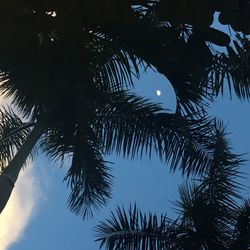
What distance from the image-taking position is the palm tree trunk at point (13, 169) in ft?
22.9

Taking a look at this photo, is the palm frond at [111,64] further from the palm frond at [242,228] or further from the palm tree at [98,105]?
the palm frond at [242,228]

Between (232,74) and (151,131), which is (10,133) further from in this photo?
(232,74)

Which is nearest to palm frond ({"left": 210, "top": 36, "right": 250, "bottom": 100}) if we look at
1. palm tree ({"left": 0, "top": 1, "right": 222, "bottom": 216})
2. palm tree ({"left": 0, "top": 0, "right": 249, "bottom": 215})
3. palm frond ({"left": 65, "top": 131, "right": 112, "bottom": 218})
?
palm tree ({"left": 0, "top": 0, "right": 249, "bottom": 215})

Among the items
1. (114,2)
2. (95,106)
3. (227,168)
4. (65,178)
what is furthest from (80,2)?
(65,178)

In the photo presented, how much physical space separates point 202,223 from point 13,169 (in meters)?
2.87

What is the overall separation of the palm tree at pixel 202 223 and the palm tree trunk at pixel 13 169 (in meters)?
1.57

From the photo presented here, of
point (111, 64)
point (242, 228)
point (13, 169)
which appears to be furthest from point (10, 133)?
point (242, 228)

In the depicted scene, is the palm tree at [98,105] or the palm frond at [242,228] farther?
the palm frond at [242,228]

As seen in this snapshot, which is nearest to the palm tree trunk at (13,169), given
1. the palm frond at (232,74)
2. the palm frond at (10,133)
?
the palm frond at (10,133)

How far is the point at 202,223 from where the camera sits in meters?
7.27

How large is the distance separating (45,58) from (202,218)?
3200 millimetres

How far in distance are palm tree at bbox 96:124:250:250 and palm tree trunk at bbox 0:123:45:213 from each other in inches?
62.0

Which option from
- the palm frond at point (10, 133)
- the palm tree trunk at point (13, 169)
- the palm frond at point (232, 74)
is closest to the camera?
the palm frond at point (232, 74)

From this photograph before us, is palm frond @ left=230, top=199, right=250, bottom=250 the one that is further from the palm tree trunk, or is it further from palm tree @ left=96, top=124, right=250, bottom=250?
the palm tree trunk
